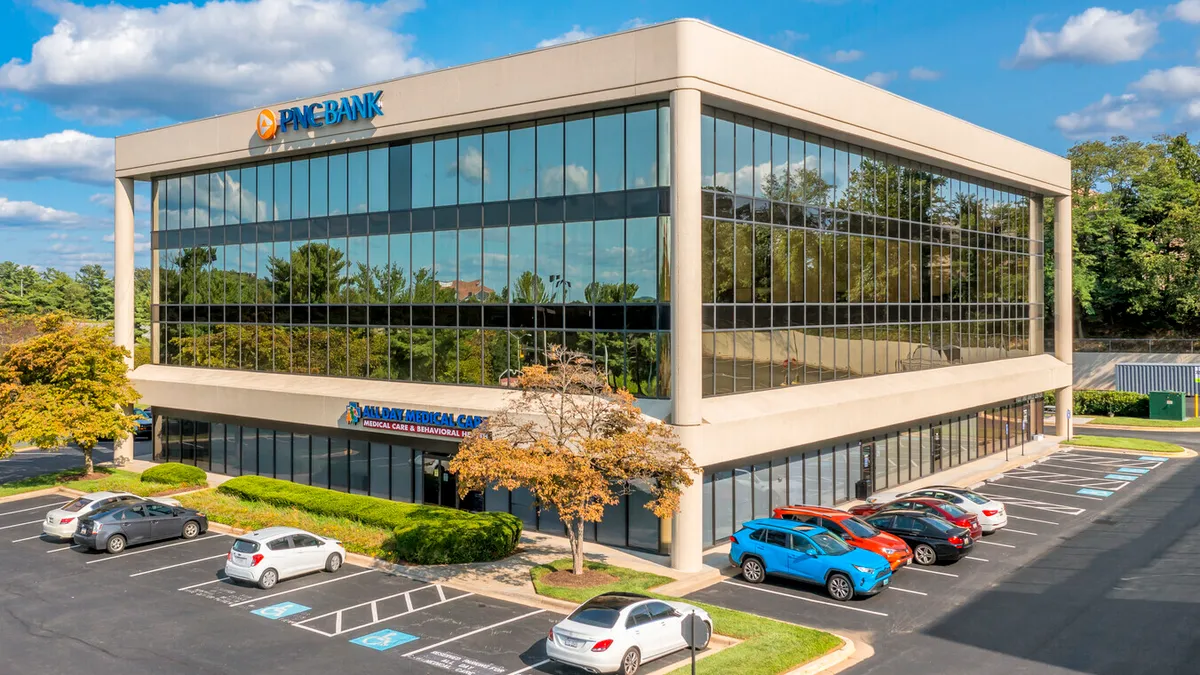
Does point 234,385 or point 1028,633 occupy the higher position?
point 234,385

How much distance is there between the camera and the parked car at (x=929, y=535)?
1029 inches

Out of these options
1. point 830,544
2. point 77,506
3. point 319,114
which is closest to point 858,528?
point 830,544

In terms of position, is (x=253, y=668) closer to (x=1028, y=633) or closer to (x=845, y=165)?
(x=1028, y=633)

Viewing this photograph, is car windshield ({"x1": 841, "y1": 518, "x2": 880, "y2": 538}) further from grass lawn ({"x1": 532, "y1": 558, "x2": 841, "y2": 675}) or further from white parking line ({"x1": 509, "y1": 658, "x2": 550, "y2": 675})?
white parking line ({"x1": 509, "y1": 658, "x2": 550, "y2": 675})

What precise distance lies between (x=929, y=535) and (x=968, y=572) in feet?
4.80

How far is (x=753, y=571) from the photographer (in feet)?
82.1

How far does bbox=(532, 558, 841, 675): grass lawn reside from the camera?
17.8 metres

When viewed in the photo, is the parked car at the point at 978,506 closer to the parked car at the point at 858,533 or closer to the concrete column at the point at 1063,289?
the parked car at the point at 858,533

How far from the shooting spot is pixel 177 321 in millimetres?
44812

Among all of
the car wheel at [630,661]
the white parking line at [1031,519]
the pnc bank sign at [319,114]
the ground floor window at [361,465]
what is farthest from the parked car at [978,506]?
the pnc bank sign at [319,114]

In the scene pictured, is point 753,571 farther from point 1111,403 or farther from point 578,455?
point 1111,403

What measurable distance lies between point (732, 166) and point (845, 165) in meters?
7.76

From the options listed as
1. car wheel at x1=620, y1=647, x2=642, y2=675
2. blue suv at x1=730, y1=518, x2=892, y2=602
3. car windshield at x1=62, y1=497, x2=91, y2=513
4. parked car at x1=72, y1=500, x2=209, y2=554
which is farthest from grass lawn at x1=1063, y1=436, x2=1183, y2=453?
car windshield at x1=62, y1=497, x2=91, y2=513

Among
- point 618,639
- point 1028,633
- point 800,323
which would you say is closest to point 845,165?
point 800,323
